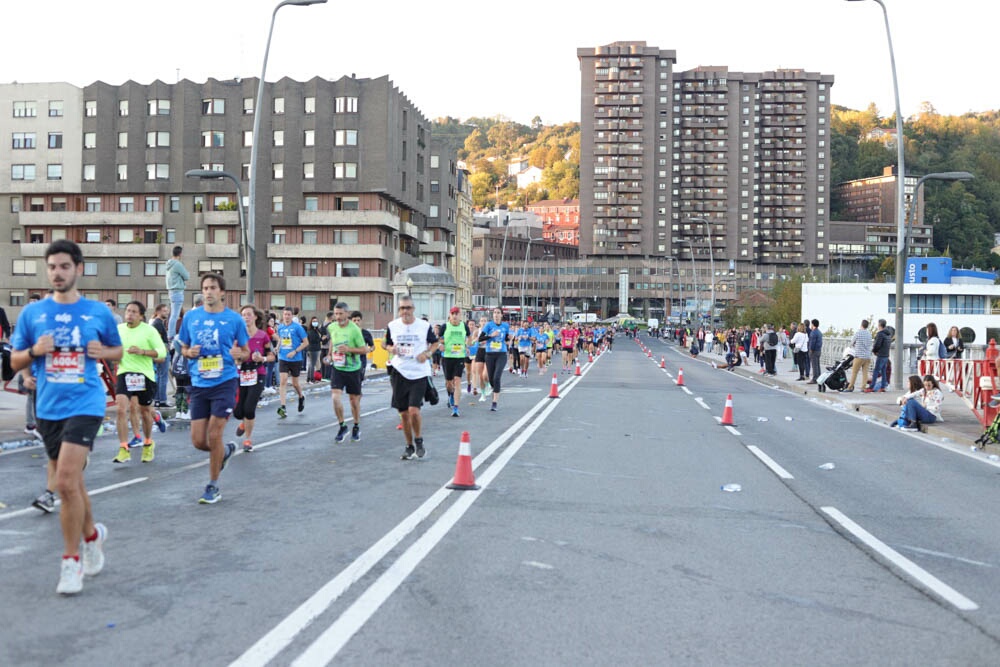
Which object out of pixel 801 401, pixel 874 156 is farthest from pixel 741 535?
pixel 874 156

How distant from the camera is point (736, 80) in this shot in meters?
166

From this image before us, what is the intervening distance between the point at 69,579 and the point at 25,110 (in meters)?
80.7

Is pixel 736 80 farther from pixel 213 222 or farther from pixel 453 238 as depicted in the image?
pixel 213 222

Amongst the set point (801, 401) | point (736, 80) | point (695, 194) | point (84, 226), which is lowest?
point (801, 401)

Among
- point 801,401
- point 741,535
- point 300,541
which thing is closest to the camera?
point 300,541

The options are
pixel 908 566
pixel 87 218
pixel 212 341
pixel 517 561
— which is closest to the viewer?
pixel 517 561

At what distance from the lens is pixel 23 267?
250 ft

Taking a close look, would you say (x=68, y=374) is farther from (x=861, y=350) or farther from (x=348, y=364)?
(x=861, y=350)

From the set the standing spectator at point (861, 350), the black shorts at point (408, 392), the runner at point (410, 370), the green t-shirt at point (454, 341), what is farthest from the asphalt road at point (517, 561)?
the standing spectator at point (861, 350)

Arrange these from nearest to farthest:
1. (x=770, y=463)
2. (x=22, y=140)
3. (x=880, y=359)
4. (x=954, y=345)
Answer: (x=770, y=463) → (x=954, y=345) → (x=880, y=359) → (x=22, y=140)

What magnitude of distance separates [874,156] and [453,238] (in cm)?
11967

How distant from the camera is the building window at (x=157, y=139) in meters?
75.3

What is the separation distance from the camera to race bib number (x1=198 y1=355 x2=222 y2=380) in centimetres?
847

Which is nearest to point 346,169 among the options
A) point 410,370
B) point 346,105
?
point 346,105
